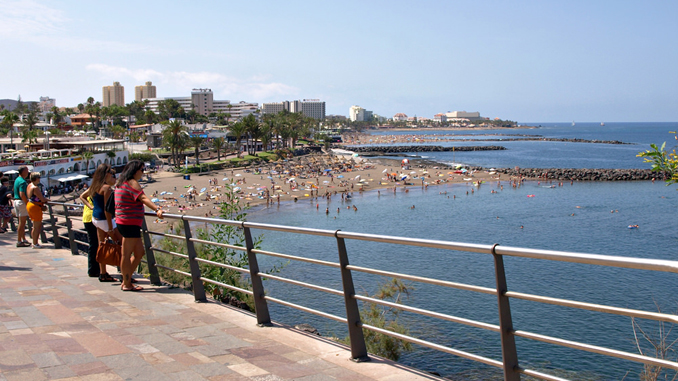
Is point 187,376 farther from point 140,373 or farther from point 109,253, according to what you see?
point 109,253

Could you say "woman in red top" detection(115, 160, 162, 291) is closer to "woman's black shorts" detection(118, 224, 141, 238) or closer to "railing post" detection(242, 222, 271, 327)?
"woman's black shorts" detection(118, 224, 141, 238)

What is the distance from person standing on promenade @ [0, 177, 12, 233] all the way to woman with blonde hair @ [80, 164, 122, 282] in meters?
6.73

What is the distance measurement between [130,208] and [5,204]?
29.2 ft

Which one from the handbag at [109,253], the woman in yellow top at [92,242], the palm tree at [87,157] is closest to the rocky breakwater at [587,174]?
the palm tree at [87,157]

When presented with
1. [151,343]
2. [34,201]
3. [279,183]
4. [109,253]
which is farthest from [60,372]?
[279,183]

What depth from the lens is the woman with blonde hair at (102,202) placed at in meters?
6.79

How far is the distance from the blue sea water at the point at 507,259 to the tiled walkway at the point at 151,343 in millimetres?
8677

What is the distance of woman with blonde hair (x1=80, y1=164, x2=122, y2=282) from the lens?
6789 mm

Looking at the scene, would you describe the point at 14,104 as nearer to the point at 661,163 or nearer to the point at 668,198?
the point at 668,198

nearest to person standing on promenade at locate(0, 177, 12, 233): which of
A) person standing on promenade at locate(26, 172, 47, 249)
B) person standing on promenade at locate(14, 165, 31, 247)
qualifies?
person standing on promenade at locate(14, 165, 31, 247)

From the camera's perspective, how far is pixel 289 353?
13.7 ft

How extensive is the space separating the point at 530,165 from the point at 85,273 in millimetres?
86555

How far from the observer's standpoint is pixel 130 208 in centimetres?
616

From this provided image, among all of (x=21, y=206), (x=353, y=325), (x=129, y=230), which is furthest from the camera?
(x=21, y=206)
